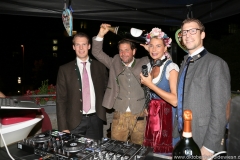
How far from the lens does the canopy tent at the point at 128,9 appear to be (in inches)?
133

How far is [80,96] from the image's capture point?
234cm

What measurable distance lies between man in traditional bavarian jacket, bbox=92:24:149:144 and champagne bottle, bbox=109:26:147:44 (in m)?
0.07

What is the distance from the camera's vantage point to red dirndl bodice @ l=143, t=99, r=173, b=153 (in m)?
1.90

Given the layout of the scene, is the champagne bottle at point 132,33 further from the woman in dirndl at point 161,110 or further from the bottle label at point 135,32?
the woman in dirndl at point 161,110

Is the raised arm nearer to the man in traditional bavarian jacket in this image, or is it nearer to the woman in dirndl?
the man in traditional bavarian jacket

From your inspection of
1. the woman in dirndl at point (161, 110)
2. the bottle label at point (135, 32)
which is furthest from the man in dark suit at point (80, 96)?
the woman in dirndl at point (161, 110)

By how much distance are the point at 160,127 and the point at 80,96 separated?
0.94m

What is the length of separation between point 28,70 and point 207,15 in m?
48.9

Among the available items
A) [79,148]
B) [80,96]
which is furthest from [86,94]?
[79,148]

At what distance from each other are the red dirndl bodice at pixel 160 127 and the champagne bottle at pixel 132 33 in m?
0.77

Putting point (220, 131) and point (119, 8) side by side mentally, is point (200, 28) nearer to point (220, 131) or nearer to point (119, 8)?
point (220, 131)

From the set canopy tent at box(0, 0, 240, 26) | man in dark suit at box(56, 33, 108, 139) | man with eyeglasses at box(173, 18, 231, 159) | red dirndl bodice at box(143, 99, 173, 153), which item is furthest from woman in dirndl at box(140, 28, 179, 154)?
canopy tent at box(0, 0, 240, 26)

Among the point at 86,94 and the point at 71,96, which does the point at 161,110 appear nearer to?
the point at 86,94

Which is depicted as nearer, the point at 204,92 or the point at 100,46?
the point at 204,92
